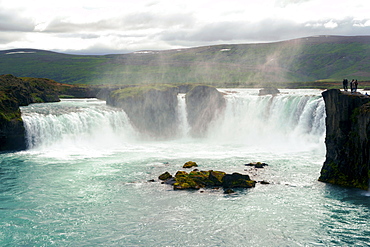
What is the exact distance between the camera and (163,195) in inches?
1273

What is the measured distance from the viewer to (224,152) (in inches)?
2061

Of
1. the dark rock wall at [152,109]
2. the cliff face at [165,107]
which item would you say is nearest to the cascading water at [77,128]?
the dark rock wall at [152,109]

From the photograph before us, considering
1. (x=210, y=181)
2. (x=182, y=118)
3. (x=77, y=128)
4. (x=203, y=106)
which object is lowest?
(x=210, y=181)

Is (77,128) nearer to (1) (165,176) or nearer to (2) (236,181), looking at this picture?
(1) (165,176)

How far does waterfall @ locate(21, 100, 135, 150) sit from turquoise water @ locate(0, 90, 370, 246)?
175 millimetres

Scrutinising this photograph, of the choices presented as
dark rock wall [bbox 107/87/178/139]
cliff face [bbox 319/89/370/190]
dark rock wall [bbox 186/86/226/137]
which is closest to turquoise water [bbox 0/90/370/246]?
cliff face [bbox 319/89/370/190]

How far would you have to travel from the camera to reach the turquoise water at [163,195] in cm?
2464

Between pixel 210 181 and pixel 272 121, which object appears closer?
pixel 210 181

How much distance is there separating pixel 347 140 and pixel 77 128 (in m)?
41.2

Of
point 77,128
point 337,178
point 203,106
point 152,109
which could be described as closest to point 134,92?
point 152,109

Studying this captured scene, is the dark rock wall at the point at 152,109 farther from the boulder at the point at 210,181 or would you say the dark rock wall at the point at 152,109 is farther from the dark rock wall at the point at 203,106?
the boulder at the point at 210,181

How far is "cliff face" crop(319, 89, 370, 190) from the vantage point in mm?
31812

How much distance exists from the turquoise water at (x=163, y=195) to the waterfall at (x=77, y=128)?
0.18 metres

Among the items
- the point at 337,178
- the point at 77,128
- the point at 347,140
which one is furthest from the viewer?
the point at 77,128
